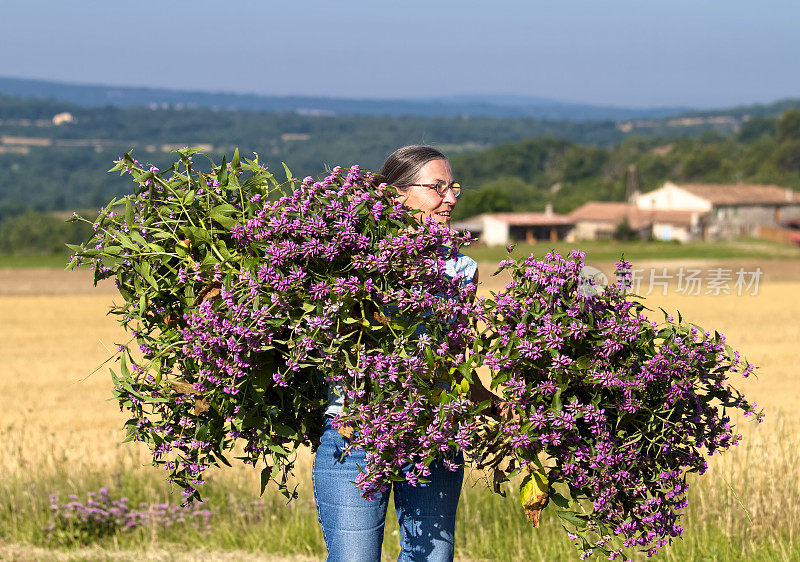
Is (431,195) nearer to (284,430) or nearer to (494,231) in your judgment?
(284,430)

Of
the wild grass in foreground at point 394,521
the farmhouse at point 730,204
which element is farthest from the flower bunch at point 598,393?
the farmhouse at point 730,204

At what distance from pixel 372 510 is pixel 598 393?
941mm

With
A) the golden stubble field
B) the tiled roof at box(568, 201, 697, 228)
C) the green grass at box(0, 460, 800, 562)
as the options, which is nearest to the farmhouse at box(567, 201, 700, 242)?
the tiled roof at box(568, 201, 697, 228)

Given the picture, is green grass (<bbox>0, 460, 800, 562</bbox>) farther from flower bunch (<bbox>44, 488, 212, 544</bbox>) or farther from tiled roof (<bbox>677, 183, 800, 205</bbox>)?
tiled roof (<bbox>677, 183, 800, 205</bbox>)

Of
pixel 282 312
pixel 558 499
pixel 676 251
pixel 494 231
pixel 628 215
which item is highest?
pixel 282 312

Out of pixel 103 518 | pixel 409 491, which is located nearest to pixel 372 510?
pixel 409 491

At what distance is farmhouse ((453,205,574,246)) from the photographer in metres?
104

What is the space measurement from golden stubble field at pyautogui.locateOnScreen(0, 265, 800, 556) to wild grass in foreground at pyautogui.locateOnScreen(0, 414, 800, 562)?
0.12 ft

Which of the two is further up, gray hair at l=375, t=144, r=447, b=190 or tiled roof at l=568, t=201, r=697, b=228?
gray hair at l=375, t=144, r=447, b=190

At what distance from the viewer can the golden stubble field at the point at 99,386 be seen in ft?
22.6

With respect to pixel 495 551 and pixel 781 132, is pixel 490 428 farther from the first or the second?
pixel 781 132

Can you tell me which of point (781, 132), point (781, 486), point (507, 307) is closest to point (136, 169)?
point (507, 307)

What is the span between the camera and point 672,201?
371ft

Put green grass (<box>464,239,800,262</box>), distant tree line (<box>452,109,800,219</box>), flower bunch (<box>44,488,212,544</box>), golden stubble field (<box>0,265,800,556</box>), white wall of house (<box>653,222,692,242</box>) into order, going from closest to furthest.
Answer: flower bunch (<box>44,488,212,544</box>) < golden stubble field (<box>0,265,800,556</box>) < green grass (<box>464,239,800,262</box>) < white wall of house (<box>653,222,692,242</box>) < distant tree line (<box>452,109,800,219</box>)
